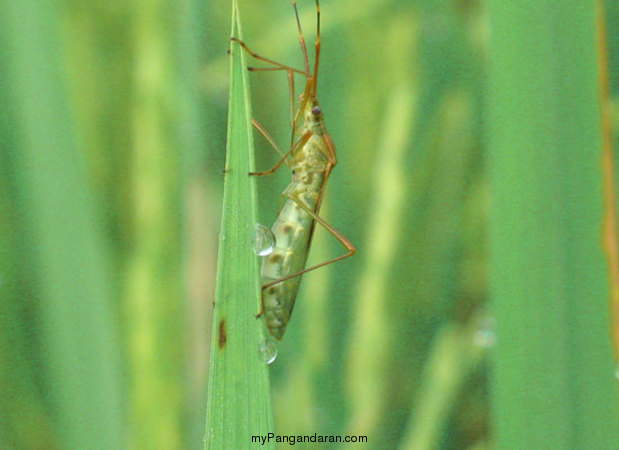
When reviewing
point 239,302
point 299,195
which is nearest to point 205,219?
point 299,195

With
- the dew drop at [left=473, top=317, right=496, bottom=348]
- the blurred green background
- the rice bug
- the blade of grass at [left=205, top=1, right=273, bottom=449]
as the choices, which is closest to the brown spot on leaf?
the blade of grass at [left=205, top=1, right=273, bottom=449]

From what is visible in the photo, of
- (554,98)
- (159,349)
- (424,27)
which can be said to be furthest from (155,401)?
(424,27)

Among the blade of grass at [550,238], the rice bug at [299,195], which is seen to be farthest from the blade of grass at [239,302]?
the rice bug at [299,195]

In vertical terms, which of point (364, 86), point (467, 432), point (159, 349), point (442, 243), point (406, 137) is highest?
point (364, 86)

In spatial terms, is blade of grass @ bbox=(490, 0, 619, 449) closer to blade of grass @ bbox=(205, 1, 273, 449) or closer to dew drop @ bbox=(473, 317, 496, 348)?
blade of grass @ bbox=(205, 1, 273, 449)

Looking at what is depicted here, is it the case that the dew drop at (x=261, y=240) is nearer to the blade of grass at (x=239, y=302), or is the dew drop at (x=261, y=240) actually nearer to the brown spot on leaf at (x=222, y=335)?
the blade of grass at (x=239, y=302)

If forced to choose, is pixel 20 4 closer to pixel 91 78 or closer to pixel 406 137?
pixel 91 78
